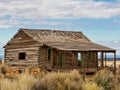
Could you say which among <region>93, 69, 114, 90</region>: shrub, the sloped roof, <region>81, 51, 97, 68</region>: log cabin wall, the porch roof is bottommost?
<region>93, 69, 114, 90</region>: shrub

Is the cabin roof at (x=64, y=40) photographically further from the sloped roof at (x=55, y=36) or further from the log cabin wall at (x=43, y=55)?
the log cabin wall at (x=43, y=55)

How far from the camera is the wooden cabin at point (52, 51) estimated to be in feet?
112

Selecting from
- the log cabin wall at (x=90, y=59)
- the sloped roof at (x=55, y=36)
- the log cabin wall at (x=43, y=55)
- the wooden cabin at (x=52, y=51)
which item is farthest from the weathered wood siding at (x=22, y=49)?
the log cabin wall at (x=90, y=59)

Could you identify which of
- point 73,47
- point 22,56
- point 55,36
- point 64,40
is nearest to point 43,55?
point 73,47

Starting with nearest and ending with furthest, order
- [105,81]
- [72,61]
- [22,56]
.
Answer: [105,81], [72,61], [22,56]

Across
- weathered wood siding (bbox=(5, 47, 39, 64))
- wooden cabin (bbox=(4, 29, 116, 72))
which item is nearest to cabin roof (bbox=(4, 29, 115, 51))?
wooden cabin (bbox=(4, 29, 116, 72))

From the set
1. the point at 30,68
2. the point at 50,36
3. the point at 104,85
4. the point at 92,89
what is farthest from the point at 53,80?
the point at 50,36

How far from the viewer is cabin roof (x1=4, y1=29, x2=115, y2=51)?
33.5 metres

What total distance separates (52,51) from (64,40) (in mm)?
3105

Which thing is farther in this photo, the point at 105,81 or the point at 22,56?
the point at 22,56

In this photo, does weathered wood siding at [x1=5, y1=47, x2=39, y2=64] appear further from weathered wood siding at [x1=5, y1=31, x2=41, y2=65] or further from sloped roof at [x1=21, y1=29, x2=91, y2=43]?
sloped roof at [x1=21, y1=29, x2=91, y2=43]

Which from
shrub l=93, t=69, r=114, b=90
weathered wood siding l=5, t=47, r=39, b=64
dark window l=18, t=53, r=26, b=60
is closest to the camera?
shrub l=93, t=69, r=114, b=90

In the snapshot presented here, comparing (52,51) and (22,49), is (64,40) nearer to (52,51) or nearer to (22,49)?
(52,51)

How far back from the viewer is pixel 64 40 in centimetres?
3681
